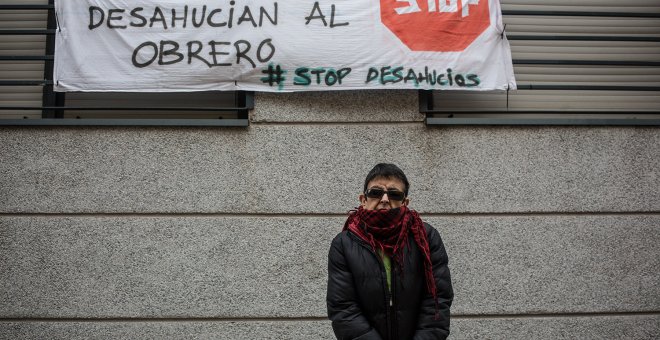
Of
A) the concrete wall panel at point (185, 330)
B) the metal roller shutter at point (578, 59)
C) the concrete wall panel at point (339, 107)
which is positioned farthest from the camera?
the metal roller shutter at point (578, 59)

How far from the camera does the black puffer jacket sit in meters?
2.77

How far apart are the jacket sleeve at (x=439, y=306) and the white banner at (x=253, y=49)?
6.22 feet

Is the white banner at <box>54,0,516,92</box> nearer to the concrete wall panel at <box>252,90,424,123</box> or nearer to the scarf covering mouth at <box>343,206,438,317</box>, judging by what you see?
the concrete wall panel at <box>252,90,424,123</box>

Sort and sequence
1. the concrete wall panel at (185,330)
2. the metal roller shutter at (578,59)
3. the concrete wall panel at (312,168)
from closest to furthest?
the concrete wall panel at (185,330) < the concrete wall panel at (312,168) < the metal roller shutter at (578,59)

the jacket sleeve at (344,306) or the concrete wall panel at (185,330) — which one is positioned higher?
the jacket sleeve at (344,306)

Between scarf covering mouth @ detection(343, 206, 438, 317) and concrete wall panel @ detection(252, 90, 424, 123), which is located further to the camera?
concrete wall panel @ detection(252, 90, 424, 123)

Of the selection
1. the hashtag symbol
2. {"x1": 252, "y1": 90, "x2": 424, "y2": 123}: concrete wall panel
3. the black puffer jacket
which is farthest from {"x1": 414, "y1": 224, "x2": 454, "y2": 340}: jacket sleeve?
the hashtag symbol

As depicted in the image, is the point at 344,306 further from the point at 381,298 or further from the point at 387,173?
the point at 387,173

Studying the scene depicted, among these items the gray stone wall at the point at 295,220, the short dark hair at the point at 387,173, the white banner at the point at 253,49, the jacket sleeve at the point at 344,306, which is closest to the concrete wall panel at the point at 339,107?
the gray stone wall at the point at 295,220

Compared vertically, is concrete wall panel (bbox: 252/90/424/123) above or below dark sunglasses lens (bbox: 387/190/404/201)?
above

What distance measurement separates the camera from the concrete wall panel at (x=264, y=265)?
14.0ft

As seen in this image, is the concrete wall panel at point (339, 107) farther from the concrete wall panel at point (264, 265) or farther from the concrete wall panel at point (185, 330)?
the concrete wall panel at point (185, 330)

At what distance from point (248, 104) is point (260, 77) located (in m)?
0.24

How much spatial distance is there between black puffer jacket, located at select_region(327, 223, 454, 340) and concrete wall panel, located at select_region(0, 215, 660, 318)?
4.95ft
